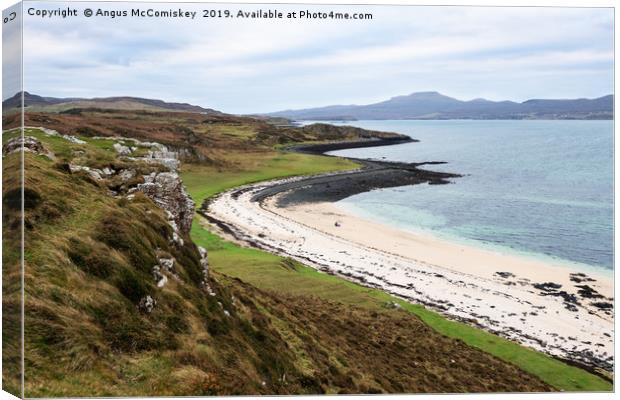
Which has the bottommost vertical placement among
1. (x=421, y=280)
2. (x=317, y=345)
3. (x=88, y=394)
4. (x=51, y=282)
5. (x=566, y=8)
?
(x=421, y=280)

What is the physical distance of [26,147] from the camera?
55.8ft

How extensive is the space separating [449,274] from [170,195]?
947 inches

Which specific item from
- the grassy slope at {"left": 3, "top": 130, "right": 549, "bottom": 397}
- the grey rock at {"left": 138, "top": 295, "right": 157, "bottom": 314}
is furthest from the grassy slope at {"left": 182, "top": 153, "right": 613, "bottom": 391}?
the grey rock at {"left": 138, "top": 295, "right": 157, "bottom": 314}

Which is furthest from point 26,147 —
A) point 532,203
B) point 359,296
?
point 532,203

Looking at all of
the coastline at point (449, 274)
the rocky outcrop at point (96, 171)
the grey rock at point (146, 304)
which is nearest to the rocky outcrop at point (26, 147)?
the rocky outcrop at point (96, 171)

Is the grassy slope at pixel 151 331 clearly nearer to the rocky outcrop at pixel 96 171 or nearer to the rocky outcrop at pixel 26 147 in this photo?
the rocky outcrop at pixel 26 147

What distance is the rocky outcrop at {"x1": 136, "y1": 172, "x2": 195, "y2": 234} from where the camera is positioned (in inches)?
735

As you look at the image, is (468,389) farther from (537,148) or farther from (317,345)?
(537,148)

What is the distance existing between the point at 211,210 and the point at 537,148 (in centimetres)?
8627

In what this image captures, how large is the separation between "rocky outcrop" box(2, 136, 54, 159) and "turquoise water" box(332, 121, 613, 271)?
80.1 ft

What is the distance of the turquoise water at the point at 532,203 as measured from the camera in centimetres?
4522

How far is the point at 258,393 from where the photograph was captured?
13.4 metres

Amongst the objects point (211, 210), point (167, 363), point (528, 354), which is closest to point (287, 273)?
point (528, 354)

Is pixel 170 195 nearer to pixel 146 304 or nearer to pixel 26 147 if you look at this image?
pixel 26 147
